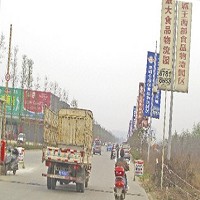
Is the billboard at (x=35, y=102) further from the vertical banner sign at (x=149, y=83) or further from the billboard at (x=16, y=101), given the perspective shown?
the vertical banner sign at (x=149, y=83)

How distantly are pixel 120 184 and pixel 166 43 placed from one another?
23.1 ft

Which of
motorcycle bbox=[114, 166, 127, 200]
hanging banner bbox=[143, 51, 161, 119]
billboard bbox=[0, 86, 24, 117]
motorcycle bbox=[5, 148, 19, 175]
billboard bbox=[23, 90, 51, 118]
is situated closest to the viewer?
motorcycle bbox=[114, 166, 127, 200]

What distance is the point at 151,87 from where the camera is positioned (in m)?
31.4

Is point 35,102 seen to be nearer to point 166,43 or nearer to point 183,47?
point 166,43

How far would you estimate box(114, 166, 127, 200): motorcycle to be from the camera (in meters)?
14.0

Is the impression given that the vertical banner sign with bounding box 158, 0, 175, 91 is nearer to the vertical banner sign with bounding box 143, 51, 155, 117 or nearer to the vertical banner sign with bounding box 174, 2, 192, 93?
the vertical banner sign with bounding box 174, 2, 192, 93

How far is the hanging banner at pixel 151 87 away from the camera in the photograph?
2934 cm

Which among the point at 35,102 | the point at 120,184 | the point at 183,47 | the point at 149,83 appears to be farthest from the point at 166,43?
the point at 35,102

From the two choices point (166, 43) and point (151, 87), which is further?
point (151, 87)

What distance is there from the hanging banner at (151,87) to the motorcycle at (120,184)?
14441mm

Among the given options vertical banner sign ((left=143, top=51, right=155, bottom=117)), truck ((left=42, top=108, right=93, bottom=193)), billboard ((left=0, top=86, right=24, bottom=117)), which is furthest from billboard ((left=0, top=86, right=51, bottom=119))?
truck ((left=42, top=108, right=93, bottom=193))

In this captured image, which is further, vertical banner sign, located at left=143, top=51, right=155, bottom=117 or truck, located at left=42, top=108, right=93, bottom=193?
vertical banner sign, located at left=143, top=51, right=155, bottom=117

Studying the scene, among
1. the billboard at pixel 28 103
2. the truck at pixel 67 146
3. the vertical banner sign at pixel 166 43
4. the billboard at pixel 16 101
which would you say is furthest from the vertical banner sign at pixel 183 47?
the billboard at pixel 28 103

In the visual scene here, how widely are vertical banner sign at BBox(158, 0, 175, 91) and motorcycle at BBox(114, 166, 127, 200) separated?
18.1 feet
